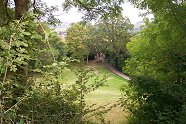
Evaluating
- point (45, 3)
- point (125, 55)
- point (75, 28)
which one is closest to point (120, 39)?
point (125, 55)

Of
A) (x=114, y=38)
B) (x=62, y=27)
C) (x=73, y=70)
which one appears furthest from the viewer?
(x=114, y=38)

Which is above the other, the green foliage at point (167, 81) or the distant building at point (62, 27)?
the distant building at point (62, 27)

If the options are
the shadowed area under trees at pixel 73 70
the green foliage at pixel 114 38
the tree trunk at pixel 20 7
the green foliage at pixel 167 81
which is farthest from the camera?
the green foliage at pixel 114 38

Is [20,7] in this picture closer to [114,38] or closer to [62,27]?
[62,27]

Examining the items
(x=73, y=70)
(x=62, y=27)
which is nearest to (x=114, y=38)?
(x=62, y=27)

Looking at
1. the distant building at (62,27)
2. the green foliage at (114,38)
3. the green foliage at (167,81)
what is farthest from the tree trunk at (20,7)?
the green foliage at (114,38)

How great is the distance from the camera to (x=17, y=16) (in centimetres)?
530

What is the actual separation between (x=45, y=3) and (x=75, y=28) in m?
25.4

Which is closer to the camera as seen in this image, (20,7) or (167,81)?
(20,7)

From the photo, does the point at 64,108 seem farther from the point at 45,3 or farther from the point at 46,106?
the point at 45,3

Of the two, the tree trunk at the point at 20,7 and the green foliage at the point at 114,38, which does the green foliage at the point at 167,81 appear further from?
the green foliage at the point at 114,38

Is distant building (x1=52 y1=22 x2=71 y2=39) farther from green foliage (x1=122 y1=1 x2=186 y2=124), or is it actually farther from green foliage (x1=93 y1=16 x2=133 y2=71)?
green foliage (x1=93 y1=16 x2=133 y2=71)

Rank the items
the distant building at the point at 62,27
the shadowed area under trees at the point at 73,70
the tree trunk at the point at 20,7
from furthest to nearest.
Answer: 1. the distant building at the point at 62,27
2. the tree trunk at the point at 20,7
3. the shadowed area under trees at the point at 73,70

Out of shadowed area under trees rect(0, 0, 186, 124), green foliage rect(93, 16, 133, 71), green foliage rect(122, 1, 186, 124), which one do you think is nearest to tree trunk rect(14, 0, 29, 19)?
shadowed area under trees rect(0, 0, 186, 124)
